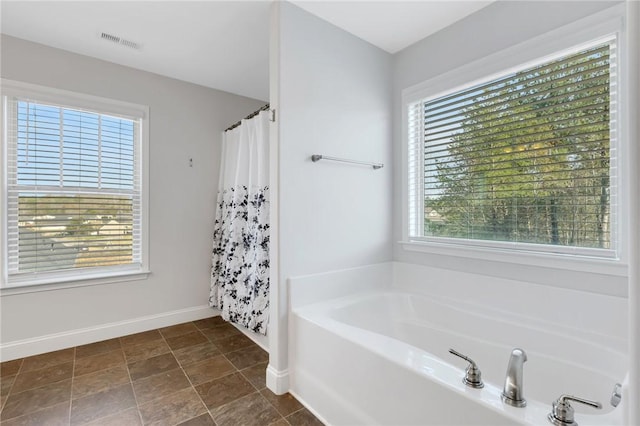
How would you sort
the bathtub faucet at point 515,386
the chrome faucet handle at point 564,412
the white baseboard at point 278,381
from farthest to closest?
the white baseboard at point 278,381 < the bathtub faucet at point 515,386 < the chrome faucet handle at point 564,412

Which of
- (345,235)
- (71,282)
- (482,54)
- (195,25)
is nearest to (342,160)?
(345,235)

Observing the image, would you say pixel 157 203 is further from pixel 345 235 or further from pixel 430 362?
pixel 430 362

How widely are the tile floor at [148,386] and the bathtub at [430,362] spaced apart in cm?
33

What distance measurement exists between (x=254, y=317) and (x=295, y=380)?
731 mm

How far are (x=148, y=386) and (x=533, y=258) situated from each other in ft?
8.18

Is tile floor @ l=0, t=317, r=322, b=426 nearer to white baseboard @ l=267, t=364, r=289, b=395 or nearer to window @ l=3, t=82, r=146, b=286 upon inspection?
white baseboard @ l=267, t=364, r=289, b=395

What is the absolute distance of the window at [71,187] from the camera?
2.29m

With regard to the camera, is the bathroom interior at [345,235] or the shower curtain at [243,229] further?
the shower curtain at [243,229]

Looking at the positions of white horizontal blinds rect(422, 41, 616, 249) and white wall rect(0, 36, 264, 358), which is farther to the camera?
white wall rect(0, 36, 264, 358)

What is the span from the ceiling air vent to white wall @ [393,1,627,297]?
2104mm

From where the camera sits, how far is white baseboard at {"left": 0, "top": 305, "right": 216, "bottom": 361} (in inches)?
89.1

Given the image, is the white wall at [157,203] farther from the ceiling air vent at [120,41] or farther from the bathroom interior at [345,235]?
the ceiling air vent at [120,41]

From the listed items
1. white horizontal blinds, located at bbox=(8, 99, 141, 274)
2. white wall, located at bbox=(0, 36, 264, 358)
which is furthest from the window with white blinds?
white horizontal blinds, located at bbox=(8, 99, 141, 274)

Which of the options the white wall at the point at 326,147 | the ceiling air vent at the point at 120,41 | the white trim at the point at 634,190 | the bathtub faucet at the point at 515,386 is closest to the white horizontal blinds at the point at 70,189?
the ceiling air vent at the point at 120,41
